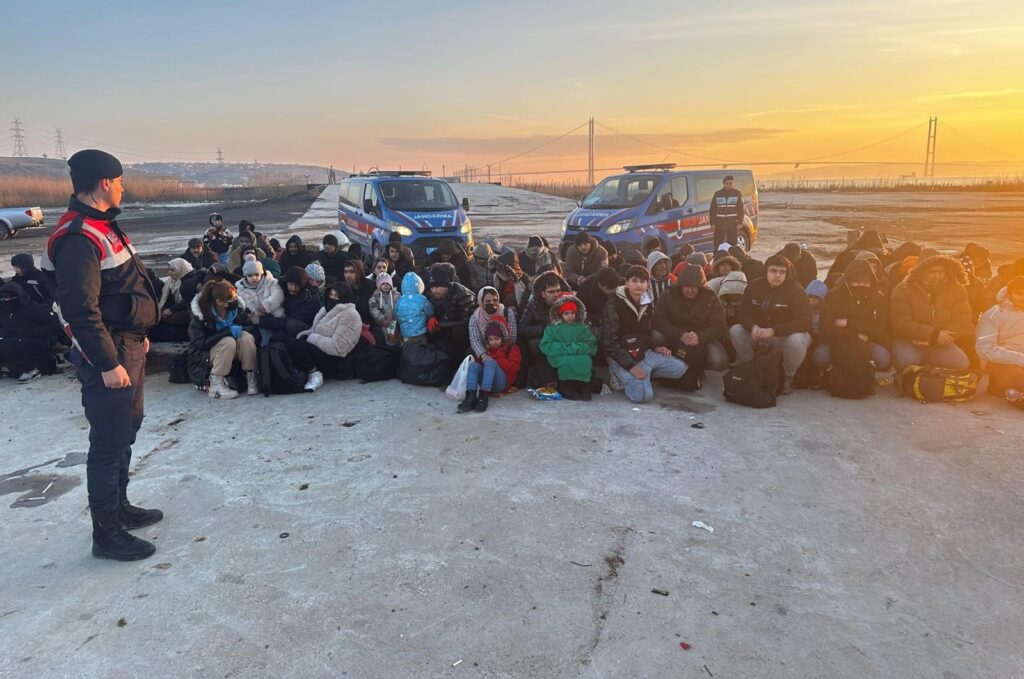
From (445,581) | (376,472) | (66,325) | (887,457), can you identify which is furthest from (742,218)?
(66,325)

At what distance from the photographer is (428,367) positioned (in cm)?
638

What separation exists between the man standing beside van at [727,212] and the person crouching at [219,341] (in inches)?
368

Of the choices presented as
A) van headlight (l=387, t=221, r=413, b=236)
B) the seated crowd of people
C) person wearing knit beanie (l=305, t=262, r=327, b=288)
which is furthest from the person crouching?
van headlight (l=387, t=221, r=413, b=236)

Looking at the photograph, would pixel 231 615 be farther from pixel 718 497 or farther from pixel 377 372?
pixel 377 372

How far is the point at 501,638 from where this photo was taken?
288cm

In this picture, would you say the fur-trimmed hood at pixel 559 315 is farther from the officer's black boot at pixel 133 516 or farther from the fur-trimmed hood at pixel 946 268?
the officer's black boot at pixel 133 516

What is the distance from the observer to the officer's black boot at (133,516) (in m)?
3.81

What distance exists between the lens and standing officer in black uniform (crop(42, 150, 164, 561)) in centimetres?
316

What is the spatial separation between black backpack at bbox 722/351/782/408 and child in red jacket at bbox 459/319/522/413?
2.11 metres

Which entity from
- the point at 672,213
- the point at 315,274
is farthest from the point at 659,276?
the point at 672,213

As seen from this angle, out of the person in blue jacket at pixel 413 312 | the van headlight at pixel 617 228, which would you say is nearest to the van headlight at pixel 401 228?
the van headlight at pixel 617 228

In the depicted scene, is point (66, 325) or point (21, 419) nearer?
point (66, 325)

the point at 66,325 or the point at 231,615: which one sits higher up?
the point at 66,325

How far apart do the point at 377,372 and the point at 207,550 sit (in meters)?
3.17
